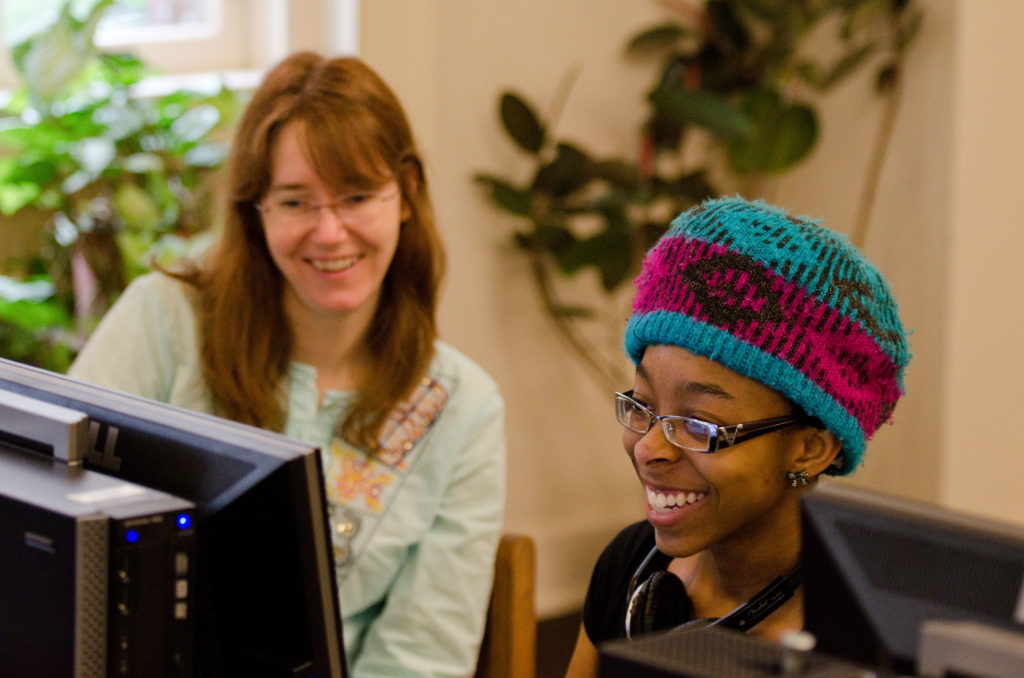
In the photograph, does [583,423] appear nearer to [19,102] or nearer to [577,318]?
[577,318]

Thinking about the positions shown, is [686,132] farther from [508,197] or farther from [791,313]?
[791,313]

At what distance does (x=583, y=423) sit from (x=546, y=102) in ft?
3.05

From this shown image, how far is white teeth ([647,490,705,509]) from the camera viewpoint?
3.92 feet

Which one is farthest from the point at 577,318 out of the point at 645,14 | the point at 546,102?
the point at 645,14

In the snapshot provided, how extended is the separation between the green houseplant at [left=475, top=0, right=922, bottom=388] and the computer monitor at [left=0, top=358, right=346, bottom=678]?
81.2 inches

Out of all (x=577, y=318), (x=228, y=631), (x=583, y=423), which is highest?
(x=228, y=631)

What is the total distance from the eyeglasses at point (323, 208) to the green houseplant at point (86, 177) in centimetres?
63

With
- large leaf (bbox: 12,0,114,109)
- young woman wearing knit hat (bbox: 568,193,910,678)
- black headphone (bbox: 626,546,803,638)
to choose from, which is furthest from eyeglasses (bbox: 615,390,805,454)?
large leaf (bbox: 12,0,114,109)

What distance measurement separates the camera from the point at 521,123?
3.07m

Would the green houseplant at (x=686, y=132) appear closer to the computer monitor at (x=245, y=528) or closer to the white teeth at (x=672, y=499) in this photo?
the white teeth at (x=672, y=499)

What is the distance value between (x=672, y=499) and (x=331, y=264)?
32.0 inches

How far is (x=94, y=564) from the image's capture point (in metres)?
0.92

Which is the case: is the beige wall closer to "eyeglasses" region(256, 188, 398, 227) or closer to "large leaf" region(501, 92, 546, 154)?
"large leaf" region(501, 92, 546, 154)

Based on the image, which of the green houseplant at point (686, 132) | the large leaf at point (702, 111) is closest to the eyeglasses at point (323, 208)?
the green houseplant at point (686, 132)
